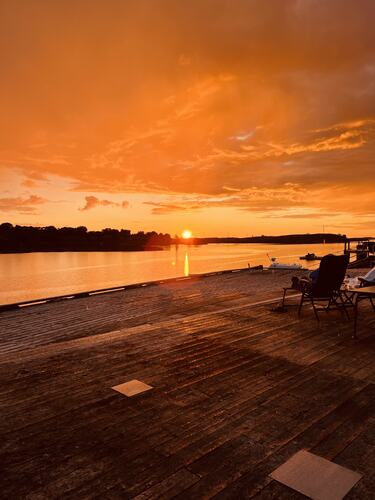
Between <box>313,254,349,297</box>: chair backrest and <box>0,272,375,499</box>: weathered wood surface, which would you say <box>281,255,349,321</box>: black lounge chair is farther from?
<box>0,272,375,499</box>: weathered wood surface

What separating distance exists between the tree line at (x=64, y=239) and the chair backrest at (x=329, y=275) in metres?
149

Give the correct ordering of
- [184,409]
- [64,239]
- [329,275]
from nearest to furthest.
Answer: [184,409]
[329,275]
[64,239]

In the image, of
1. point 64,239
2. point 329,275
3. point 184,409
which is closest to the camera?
point 184,409

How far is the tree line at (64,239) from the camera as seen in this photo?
140 metres

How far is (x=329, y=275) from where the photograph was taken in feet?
22.7

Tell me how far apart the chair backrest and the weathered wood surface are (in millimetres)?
821

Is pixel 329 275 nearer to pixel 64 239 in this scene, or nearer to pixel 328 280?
pixel 328 280

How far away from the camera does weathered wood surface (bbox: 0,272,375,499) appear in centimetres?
230

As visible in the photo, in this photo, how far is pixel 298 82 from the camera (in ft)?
41.0

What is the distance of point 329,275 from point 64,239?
158795 mm

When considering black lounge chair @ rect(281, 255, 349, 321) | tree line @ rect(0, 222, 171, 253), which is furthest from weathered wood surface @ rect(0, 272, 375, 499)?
tree line @ rect(0, 222, 171, 253)

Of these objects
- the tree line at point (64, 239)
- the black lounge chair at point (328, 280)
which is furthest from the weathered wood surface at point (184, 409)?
the tree line at point (64, 239)

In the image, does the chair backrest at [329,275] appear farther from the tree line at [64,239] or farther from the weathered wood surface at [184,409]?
the tree line at [64,239]

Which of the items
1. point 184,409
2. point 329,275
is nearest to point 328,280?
point 329,275
